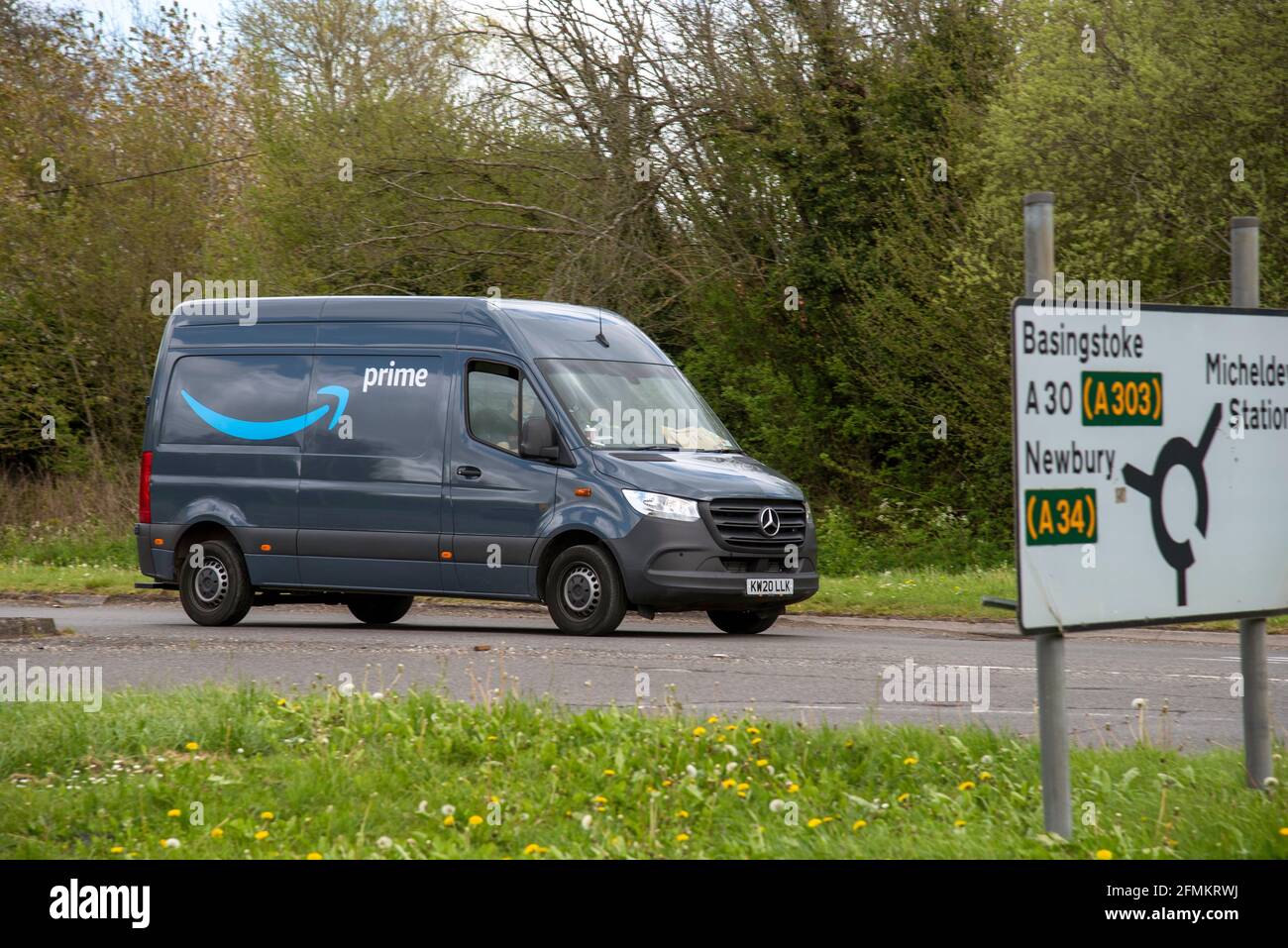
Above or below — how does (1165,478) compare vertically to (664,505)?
above

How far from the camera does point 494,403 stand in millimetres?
13641

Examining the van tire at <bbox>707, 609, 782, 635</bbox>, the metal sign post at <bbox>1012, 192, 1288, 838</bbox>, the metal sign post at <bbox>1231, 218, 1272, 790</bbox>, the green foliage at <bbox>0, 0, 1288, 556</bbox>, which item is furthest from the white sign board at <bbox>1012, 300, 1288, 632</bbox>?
the green foliage at <bbox>0, 0, 1288, 556</bbox>

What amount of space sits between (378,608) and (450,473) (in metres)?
2.72

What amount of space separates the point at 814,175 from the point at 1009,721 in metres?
17.5

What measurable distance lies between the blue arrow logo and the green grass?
6995 millimetres

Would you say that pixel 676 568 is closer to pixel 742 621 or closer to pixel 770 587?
pixel 770 587

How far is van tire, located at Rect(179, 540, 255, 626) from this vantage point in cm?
1479

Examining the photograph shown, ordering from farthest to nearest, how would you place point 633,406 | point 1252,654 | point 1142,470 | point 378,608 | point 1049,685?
point 378,608 → point 633,406 → point 1252,654 → point 1142,470 → point 1049,685

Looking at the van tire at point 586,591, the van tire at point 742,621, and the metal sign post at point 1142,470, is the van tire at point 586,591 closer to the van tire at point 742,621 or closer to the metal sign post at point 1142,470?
the van tire at point 742,621

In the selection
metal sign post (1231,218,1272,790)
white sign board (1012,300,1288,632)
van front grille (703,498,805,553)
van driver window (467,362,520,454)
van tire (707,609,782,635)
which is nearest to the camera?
white sign board (1012,300,1288,632)

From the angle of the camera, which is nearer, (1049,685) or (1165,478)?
(1049,685)

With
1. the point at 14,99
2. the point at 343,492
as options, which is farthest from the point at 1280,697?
the point at 14,99

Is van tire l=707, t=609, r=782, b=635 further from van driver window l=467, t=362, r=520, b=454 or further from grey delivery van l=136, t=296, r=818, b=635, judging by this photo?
van driver window l=467, t=362, r=520, b=454

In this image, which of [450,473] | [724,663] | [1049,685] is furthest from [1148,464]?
[450,473]
